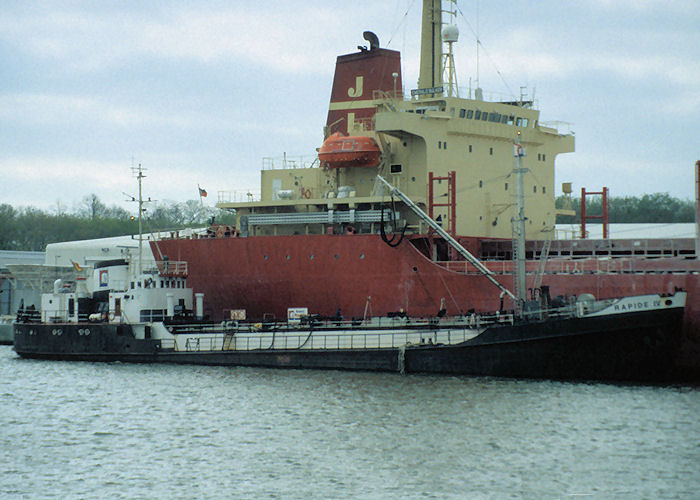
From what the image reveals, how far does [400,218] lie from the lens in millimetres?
36688

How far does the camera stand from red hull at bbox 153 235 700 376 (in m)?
30.2

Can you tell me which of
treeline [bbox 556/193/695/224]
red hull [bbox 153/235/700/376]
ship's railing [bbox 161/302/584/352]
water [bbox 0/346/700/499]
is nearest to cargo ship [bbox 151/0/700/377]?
red hull [bbox 153/235/700/376]

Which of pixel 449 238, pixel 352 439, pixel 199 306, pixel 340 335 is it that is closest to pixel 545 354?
pixel 449 238

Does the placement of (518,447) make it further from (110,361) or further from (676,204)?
(676,204)

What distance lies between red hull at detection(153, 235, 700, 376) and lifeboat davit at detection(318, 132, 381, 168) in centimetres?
376

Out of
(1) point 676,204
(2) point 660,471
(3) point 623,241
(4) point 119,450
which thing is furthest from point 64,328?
(1) point 676,204

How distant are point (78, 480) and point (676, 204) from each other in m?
62.1

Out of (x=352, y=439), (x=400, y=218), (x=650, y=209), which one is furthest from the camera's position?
(x=650, y=209)

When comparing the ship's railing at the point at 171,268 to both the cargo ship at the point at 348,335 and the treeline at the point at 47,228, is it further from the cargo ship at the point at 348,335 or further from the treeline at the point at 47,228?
the treeline at the point at 47,228

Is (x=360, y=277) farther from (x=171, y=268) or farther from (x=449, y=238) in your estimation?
(x=171, y=268)

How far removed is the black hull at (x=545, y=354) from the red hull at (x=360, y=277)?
85.1 inches

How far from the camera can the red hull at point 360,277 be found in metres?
30.2

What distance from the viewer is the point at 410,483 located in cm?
1752

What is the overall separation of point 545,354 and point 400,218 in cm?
1076
